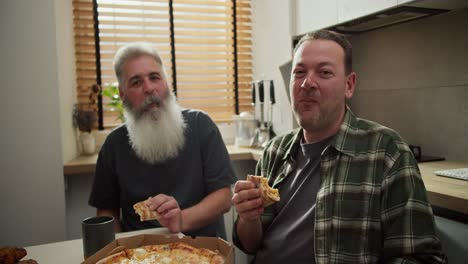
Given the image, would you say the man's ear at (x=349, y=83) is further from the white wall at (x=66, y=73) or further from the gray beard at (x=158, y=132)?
the white wall at (x=66, y=73)

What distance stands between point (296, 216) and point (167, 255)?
43 centimetres

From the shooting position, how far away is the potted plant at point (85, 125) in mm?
2486

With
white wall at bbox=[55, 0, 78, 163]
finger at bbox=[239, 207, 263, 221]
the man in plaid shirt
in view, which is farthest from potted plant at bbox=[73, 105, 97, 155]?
finger at bbox=[239, 207, 263, 221]

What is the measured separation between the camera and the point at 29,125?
1997 mm

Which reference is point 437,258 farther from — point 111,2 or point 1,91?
point 111,2

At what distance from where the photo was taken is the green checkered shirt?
963 mm

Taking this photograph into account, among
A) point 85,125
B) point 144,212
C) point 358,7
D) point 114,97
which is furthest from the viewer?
point 114,97

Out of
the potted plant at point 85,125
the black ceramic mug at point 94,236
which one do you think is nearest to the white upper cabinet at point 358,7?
the black ceramic mug at point 94,236

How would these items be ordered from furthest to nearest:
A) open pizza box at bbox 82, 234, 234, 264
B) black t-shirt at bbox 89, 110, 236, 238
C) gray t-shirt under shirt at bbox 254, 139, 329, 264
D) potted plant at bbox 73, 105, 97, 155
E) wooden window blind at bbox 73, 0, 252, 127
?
wooden window blind at bbox 73, 0, 252, 127, potted plant at bbox 73, 105, 97, 155, black t-shirt at bbox 89, 110, 236, 238, gray t-shirt under shirt at bbox 254, 139, 329, 264, open pizza box at bbox 82, 234, 234, 264

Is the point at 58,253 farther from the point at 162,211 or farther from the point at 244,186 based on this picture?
the point at 244,186

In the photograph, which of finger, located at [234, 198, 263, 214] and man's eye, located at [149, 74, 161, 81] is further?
man's eye, located at [149, 74, 161, 81]

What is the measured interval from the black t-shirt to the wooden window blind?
3.52 feet

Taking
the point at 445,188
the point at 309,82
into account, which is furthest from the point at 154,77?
the point at 445,188

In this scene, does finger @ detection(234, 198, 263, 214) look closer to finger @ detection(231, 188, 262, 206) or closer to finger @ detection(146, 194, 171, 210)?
finger @ detection(231, 188, 262, 206)
